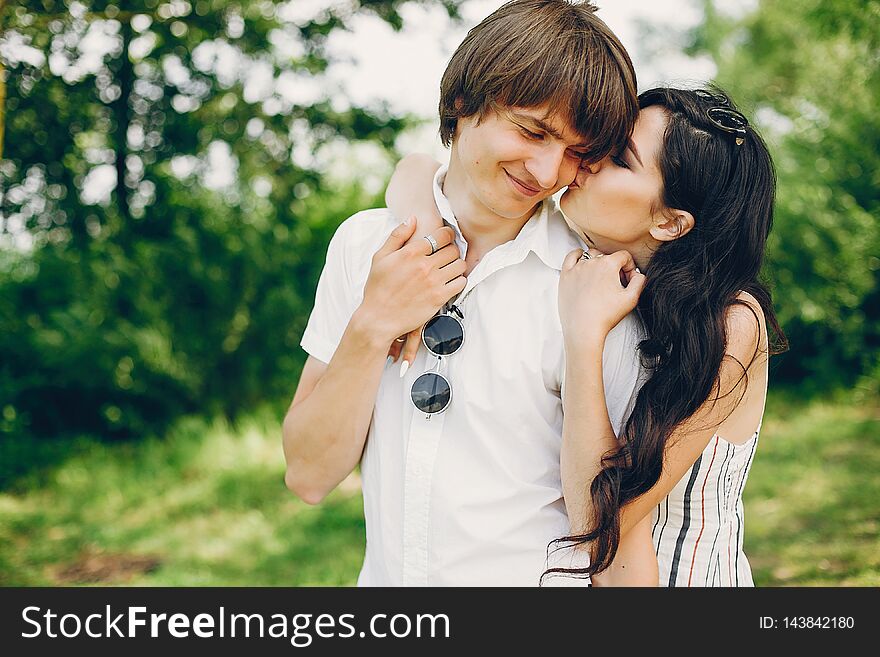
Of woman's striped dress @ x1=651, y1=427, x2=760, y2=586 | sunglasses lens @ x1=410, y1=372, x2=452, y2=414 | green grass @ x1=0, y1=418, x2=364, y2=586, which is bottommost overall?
woman's striped dress @ x1=651, y1=427, x2=760, y2=586

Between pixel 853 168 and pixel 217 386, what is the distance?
16.1 feet

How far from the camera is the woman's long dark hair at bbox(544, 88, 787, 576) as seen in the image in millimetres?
1609

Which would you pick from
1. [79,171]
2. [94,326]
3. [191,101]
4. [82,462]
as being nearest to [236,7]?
[191,101]

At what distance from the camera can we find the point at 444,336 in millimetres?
1731

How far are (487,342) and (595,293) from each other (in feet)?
0.81

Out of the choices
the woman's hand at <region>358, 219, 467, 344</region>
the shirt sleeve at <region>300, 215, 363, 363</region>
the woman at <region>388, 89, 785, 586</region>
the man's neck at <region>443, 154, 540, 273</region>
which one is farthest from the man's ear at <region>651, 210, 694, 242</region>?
the shirt sleeve at <region>300, 215, 363, 363</region>

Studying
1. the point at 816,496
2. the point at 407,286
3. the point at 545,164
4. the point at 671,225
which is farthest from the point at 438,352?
the point at 816,496

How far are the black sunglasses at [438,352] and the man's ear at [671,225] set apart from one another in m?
0.46

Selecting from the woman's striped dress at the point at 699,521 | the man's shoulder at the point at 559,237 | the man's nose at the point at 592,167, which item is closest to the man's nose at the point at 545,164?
the man's nose at the point at 592,167

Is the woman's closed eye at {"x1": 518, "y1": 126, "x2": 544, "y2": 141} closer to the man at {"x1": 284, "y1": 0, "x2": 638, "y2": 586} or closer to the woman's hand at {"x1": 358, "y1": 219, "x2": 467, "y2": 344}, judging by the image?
the man at {"x1": 284, "y1": 0, "x2": 638, "y2": 586}

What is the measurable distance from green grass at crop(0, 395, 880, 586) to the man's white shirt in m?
2.38

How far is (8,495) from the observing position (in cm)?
474

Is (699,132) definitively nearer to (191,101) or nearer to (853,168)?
(191,101)

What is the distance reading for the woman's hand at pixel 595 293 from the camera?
5.28 feet
